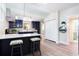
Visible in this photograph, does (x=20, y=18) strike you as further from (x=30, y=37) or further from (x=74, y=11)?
(x=74, y=11)

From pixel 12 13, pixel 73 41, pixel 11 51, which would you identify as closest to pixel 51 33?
pixel 73 41

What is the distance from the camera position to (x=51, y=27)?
24.7 feet

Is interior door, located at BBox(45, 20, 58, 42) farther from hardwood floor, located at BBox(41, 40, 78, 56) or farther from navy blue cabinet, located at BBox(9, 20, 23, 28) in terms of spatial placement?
navy blue cabinet, located at BBox(9, 20, 23, 28)

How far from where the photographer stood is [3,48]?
3.54 m

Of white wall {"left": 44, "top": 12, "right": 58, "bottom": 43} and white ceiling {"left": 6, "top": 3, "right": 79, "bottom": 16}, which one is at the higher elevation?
white ceiling {"left": 6, "top": 3, "right": 79, "bottom": 16}

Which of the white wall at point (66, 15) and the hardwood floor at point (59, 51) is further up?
the white wall at point (66, 15)

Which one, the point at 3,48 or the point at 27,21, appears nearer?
the point at 3,48

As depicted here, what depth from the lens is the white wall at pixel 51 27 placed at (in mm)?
7043

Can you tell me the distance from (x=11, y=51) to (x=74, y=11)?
12.8 feet

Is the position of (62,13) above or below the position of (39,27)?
above

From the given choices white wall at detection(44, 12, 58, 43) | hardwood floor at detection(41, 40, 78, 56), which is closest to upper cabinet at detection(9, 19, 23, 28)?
white wall at detection(44, 12, 58, 43)

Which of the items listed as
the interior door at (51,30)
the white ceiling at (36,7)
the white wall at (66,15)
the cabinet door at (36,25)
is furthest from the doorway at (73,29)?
the cabinet door at (36,25)

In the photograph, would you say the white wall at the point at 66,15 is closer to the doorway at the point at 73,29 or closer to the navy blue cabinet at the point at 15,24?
the doorway at the point at 73,29

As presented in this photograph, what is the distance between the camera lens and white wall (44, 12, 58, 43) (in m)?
7.04
